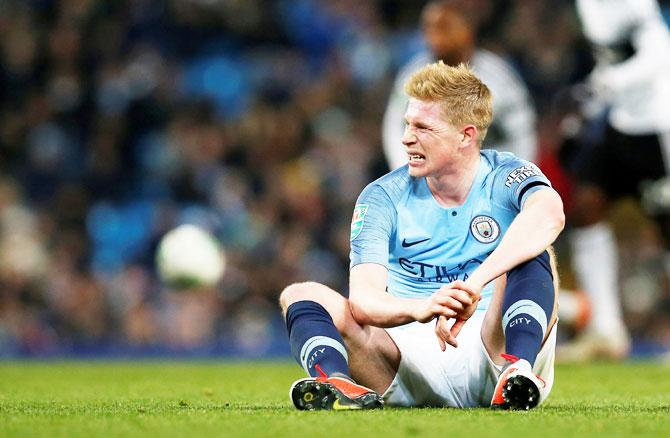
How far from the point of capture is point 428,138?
15.5 feet

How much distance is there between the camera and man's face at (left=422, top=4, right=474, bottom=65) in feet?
28.5

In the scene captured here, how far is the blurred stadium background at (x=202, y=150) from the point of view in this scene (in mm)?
12609

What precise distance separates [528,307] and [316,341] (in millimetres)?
743

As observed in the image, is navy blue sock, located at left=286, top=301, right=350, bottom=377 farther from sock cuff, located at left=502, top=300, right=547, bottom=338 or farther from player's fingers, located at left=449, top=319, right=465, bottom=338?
sock cuff, located at left=502, top=300, right=547, bottom=338

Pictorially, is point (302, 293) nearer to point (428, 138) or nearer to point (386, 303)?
point (386, 303)

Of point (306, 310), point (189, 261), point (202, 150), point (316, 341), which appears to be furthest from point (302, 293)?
point (202, 150)

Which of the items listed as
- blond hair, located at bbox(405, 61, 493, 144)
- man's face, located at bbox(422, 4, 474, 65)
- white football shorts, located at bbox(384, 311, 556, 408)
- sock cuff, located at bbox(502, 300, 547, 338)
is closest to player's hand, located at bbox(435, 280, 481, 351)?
sock cuff, located at bbox(502, 300, 547, 338)

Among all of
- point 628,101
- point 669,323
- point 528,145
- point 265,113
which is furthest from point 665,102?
point 265,113

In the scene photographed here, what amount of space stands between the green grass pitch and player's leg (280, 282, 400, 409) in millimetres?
104

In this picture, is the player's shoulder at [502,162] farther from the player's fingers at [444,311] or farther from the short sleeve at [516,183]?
the player's fingers at [444,311]

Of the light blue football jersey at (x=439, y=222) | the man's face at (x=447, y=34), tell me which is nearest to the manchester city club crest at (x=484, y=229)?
the light blue football jersey at (x=439, y=222)

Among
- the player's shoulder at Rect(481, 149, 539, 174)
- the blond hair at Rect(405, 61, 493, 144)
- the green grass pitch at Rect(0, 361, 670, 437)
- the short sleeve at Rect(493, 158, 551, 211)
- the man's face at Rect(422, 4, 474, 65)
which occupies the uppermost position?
the man's face at Rect(422, 4, 474, 65)

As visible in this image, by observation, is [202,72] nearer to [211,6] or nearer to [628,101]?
[211,6]

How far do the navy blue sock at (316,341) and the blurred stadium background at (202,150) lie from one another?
7.56 m
